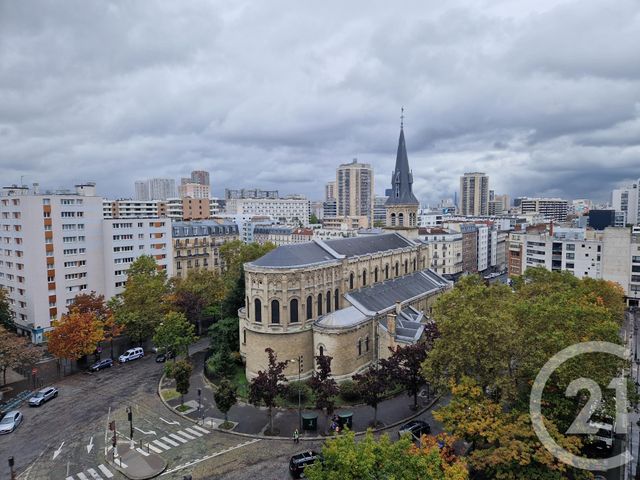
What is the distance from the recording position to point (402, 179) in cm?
8281

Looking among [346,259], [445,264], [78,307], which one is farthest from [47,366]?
[445,264]

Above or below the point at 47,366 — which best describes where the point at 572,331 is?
above

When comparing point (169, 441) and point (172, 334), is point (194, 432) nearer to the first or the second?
point (169, 441)

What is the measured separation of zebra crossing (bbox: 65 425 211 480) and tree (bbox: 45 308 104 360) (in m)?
21.6

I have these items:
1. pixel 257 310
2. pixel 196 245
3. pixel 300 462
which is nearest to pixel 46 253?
pixel 196 245

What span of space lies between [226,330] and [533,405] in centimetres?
4064

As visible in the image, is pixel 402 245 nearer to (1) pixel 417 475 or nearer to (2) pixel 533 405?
(2) pixel 533 405

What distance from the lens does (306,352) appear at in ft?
168

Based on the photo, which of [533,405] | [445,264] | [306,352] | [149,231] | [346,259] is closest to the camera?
[533,405]

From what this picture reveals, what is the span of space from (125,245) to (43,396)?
119 ft

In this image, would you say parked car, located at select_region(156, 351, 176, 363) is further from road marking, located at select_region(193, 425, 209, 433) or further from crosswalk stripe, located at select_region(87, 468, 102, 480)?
crosswalk stripe, located at select_region(87, 468, 102, 480)

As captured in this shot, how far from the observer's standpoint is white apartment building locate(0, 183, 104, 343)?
68688 mm

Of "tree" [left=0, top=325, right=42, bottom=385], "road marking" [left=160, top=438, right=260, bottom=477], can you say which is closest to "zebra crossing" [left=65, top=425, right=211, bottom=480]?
"road marking" [left=160, top=438, right=260, bottom=477]

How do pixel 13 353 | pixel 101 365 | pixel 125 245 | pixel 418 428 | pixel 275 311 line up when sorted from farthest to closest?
pixel 125 245 → pixel 101 365 → pixel 275 311 → pixel 13 353 → pixel 418 428
